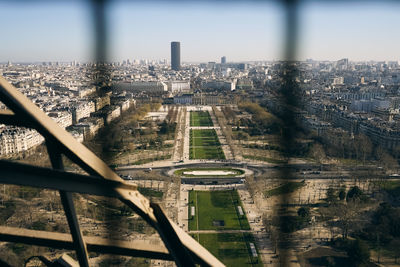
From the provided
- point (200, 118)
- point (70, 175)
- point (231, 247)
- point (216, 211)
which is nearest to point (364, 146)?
point (216, 211)

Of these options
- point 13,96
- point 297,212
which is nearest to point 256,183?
point 297,212

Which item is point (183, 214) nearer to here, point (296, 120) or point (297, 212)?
point (297, 212)

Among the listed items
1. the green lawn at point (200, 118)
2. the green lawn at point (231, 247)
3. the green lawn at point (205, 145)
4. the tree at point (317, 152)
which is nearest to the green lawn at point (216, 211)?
the green lawn at point (231, 247)

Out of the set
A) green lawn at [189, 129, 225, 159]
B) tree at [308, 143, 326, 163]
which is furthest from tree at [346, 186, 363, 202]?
green lawn at [189, 129, 225, 159]

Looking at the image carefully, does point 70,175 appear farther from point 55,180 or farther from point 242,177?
point 242,177

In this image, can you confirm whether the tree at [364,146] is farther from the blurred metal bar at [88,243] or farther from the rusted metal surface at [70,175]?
the rusted metal surface at [70,175]

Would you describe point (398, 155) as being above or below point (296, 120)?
below
